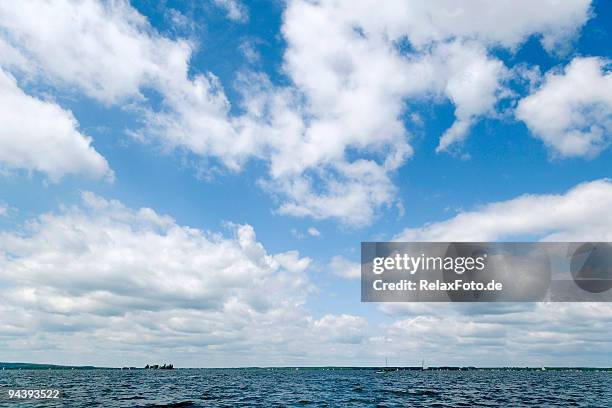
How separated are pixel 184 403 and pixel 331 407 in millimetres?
20431

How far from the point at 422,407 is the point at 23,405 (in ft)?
159

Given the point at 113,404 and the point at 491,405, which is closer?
the point at 113,404

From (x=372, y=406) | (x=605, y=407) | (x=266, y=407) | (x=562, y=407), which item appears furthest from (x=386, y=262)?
(x=605, y=407)

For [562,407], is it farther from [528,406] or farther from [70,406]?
[70,406]

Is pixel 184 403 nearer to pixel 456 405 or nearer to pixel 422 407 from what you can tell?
pixel 422 407

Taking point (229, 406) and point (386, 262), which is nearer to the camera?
point (386, 262)

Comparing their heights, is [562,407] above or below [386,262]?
below

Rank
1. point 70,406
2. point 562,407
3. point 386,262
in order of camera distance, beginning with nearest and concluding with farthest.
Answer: point 386,262, point 70,406, point 562,407

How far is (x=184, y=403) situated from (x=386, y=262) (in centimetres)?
3452

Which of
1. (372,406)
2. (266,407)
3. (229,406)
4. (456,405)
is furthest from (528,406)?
(229,406)

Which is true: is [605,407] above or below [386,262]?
below

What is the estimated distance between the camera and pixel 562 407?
5591cm

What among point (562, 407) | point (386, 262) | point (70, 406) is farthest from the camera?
point (562, 407)

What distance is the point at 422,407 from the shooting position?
2140 inches
